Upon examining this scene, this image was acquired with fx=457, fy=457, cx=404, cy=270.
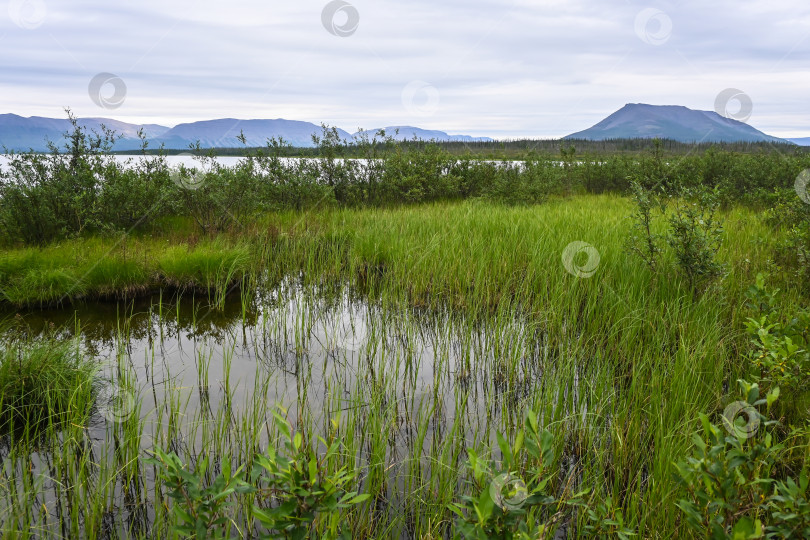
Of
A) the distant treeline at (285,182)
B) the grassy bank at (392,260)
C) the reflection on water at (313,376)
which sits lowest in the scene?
the reflection on water at (313,376)

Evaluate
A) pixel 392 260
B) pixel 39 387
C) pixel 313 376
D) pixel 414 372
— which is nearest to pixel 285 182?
pixel 392 260

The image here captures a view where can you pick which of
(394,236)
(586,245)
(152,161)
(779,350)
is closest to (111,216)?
(152,161)

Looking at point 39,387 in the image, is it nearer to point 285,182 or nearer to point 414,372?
point 414,372

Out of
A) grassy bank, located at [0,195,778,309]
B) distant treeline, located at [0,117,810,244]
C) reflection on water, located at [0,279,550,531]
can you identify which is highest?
distant treeline, located at [0,117,810,244]

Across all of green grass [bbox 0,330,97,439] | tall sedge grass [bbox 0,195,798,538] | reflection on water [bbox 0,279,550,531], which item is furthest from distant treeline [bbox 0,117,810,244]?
green grass [bbox 0,330,97,439]

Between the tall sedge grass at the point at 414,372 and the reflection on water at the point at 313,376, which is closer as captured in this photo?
the tall sedge grass at the point at 414,372

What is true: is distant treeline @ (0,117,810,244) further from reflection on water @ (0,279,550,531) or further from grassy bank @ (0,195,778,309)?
reflection on water @ (0,279,550,531)

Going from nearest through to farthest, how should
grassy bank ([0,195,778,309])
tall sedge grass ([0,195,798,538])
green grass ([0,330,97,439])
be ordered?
tall sedge grass ([0,195,798,538]) < green grass ([0,330,97,439]) < grassy bank ([0,195,778,309])

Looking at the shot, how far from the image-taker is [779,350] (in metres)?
2.59

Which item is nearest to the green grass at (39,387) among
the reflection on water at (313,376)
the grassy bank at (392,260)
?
the reflection on water at (313,376)

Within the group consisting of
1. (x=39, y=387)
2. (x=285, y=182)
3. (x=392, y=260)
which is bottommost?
(x=39, y=387)

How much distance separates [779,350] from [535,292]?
3310 mm

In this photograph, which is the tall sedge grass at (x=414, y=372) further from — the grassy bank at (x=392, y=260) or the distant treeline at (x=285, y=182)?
the distant treeline at (x=285, y=182)

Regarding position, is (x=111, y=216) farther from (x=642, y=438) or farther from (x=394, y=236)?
(x=642, y=438)
